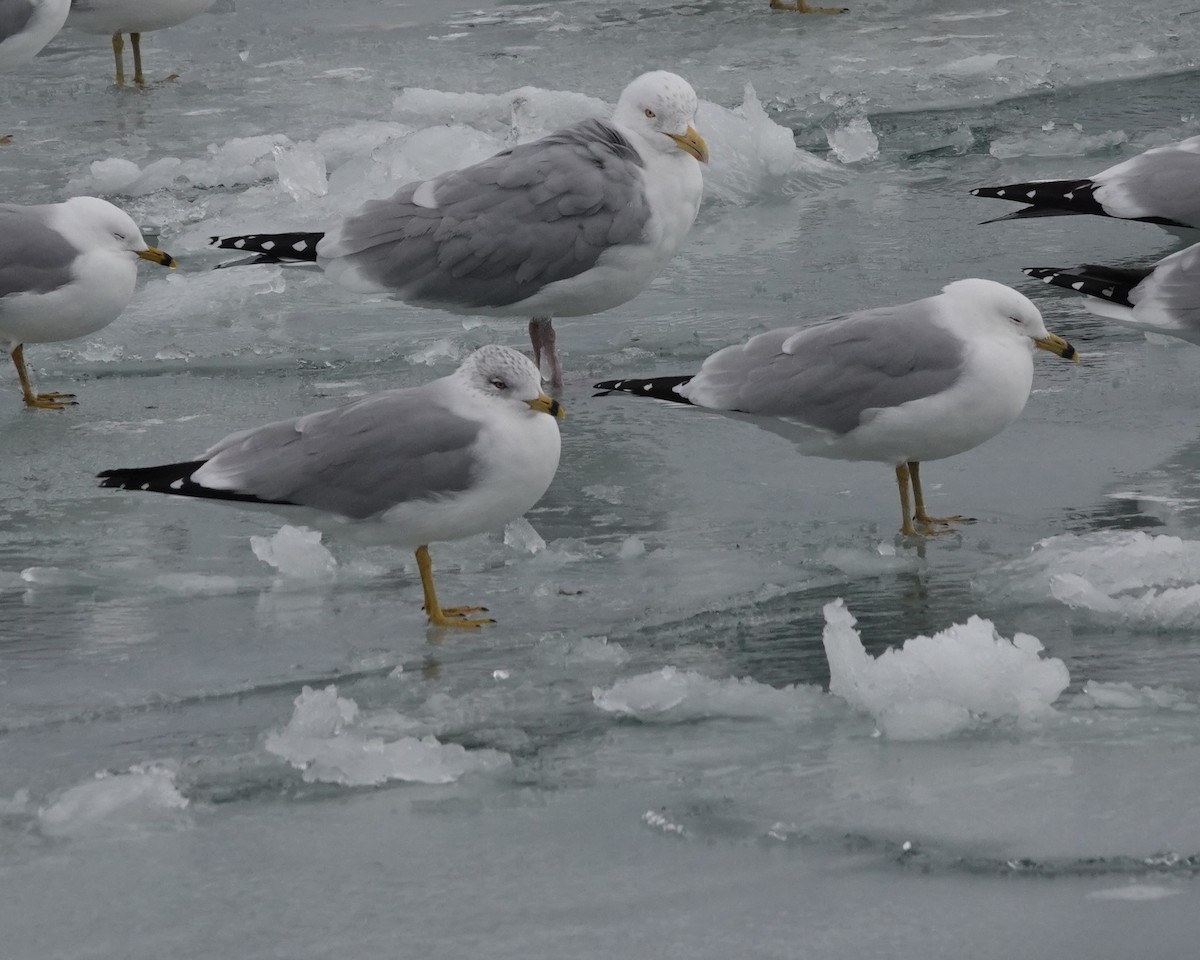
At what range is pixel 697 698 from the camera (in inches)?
145

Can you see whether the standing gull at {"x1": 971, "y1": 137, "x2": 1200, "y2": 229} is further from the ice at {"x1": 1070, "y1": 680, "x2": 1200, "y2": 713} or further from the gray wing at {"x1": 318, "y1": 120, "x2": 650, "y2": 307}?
the ice at {"x1": 1070, "y1": 680, "x2": 1200, "y2": 713}

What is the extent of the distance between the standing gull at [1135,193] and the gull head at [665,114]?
139 centimetres

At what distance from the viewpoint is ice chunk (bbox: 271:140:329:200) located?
27.0 ft

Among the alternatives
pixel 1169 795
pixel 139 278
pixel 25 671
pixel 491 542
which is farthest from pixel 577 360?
pixel 1169 795

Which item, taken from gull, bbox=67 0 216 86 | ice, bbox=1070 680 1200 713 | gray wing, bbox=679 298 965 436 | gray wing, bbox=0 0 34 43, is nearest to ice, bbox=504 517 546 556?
gray wing, bbox=679 298 965 436

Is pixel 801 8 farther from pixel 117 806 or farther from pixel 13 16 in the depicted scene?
pixel 117 806

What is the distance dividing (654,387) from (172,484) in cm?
131

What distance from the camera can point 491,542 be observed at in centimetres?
484

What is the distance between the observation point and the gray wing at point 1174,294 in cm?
550

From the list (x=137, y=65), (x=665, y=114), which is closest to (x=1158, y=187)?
(x=665, y=114)

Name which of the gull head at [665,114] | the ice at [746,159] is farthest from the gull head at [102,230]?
the ice at [746,159]

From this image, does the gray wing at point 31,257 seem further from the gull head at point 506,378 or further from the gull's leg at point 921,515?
the gull's leg at point 921,515

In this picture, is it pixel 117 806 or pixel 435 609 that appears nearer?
pixel 117 806

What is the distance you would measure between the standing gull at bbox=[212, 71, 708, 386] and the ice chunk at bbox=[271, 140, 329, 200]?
6.60 ft
